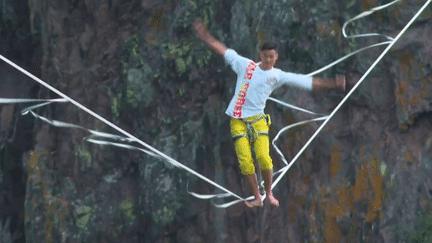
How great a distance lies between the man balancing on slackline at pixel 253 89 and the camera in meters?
7.36

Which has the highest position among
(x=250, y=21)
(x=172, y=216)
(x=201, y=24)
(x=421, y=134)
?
(x=250, y=21)

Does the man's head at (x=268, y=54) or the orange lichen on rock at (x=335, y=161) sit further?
the orange lichen on rock at (x=335, y=161)

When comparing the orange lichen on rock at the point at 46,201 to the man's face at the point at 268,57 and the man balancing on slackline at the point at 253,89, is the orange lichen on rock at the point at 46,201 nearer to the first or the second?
the man balancing on slackline at the point at 253,89

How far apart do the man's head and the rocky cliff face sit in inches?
123

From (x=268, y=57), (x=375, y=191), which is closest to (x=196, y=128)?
(x=375, y=191)

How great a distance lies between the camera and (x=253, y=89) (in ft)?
24.5

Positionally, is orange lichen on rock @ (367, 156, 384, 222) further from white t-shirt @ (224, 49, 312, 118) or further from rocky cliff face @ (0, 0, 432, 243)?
white t-shirt @ (224, 49, 312, 118)

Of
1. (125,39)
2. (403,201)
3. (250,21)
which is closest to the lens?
(403,201)

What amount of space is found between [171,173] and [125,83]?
5.59 feet

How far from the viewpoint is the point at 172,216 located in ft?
39.7

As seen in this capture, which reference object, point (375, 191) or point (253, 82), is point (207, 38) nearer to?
point (253, 82)

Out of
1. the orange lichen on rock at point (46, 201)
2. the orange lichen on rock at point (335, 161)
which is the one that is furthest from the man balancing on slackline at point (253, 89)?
the orange lichen on rock at point (46, 201)

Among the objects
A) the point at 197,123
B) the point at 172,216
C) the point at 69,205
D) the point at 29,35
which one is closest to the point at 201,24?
the point at 197,123

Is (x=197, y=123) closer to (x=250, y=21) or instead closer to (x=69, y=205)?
(x=250, y=21)
